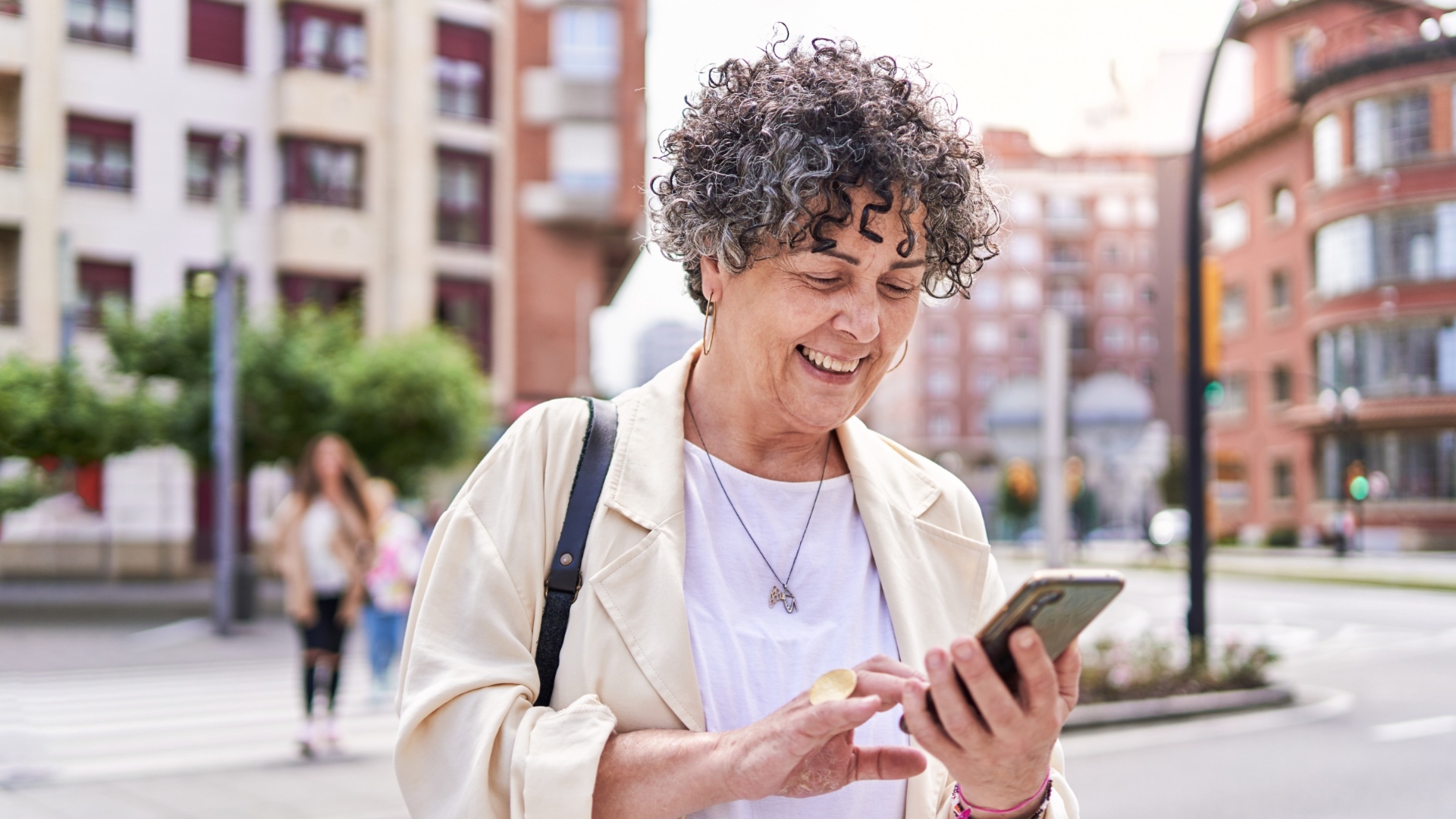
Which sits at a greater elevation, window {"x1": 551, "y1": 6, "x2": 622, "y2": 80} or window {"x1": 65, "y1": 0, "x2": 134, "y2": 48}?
window {"x1": 551, "y1": 6, "x2": 622, "y2": 80}

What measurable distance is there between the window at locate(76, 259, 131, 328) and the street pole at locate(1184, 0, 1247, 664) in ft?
48.6

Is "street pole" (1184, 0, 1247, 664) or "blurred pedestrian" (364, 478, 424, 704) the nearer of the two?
"blurred pedestrian" (364, 478, 424, 704)

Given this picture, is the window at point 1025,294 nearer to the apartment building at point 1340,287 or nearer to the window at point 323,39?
the apartment building at point 1340,287

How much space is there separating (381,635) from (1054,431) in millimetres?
5536

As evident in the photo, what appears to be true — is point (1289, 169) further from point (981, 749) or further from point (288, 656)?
point (981, 749)

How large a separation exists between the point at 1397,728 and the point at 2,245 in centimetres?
1334

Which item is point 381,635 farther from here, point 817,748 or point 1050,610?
point 1050,610

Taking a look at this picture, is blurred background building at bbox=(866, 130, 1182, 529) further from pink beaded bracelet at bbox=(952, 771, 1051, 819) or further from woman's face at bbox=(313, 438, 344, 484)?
pink beaded bracelet at bbox=(952, 771, 1051, 819)

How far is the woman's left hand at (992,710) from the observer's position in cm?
131

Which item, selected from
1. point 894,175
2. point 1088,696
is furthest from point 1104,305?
point 894,175

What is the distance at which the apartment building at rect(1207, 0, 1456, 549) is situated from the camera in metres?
36.6

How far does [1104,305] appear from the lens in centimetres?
7944

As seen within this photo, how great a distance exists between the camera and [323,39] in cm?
2397

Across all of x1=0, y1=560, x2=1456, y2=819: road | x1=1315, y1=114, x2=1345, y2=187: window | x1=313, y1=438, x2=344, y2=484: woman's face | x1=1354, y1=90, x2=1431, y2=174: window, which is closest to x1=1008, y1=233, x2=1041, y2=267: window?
x1=1315, y1=114, x2=1345, y2=187: window
